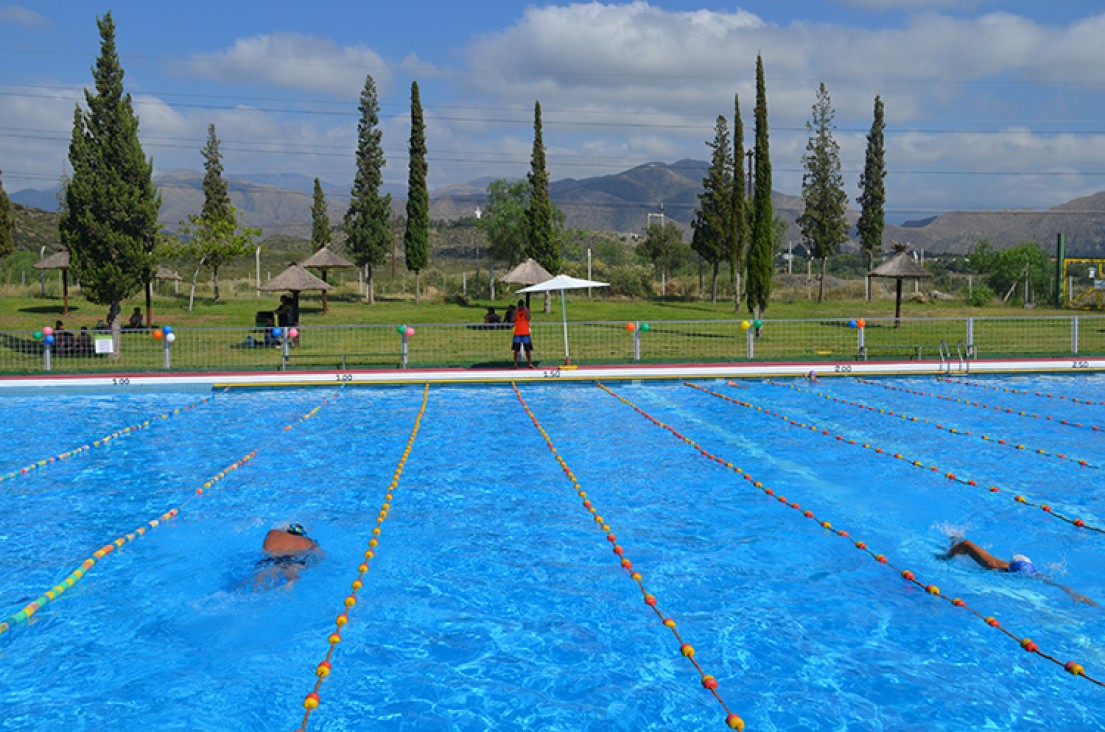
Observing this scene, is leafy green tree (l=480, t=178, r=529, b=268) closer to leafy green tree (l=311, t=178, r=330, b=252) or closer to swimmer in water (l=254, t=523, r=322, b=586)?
leafy green tree (l=311, t=178, r=330, b=252)

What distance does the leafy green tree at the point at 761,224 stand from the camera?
28.8m

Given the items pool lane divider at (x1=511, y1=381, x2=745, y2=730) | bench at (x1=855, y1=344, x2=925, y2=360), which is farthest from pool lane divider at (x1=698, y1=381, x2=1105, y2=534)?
bench at (x1=855, y1=344, x2=925, y2=360)

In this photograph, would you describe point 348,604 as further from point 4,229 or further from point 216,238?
point 4,229

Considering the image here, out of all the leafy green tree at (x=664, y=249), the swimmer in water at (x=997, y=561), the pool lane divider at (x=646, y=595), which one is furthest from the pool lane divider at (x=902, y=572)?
the leafy green tree at (x=664, y=249)

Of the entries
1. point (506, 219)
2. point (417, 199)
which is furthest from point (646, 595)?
point (506, 219)

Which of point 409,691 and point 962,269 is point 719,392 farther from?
point 962,269

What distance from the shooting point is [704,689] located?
5.86 meters

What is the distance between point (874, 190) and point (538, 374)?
101 feet

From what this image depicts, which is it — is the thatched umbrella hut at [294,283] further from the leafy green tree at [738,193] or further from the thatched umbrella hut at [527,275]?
the leafy green tree at [738,193]

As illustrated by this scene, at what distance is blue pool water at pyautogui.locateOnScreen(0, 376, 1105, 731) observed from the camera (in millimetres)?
5746

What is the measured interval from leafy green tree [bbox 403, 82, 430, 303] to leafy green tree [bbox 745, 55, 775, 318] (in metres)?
16.4

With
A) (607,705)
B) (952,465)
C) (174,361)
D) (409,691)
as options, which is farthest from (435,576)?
(174,361)

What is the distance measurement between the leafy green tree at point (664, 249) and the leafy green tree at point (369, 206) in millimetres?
20232

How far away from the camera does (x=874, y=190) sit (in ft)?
149
